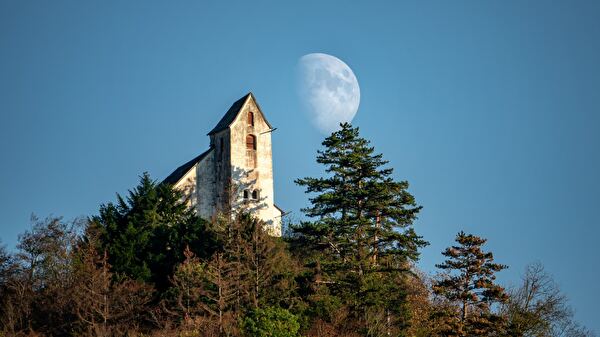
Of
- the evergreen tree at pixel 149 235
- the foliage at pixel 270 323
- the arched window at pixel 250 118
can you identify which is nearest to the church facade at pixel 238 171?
the arched window at pixel 250 118

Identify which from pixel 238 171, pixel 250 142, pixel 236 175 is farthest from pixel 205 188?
pixel 250 142

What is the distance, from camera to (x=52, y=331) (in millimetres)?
37406

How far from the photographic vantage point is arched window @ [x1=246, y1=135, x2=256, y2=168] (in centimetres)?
5716

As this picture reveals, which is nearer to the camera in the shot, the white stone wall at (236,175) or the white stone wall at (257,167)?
the white stone wall at (236,175)

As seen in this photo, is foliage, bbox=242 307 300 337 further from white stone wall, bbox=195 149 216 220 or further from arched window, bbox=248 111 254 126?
arched window, bbox=248 111 254 126

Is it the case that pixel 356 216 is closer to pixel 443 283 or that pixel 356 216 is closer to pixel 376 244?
pixel 376 244

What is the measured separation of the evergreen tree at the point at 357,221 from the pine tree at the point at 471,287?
3.74 metres

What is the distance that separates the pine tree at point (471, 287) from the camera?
122 feet

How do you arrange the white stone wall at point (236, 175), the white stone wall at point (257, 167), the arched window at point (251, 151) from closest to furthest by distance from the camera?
1. the white stone wall at point (236, 175)
2. the white stone wall at point (257, 167)
3. the arched window at point (251, 151)

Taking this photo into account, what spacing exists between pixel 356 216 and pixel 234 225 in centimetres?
861

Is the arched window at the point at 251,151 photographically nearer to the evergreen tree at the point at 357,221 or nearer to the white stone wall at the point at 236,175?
the white stone wall at the point at 236,175

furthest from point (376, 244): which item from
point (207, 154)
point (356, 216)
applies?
point (207, 154)

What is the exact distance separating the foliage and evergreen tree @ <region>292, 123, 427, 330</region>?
14.9ft

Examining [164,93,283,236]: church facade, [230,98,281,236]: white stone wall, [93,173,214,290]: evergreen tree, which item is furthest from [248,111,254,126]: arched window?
[93,173,214,290]: evergreen tree
